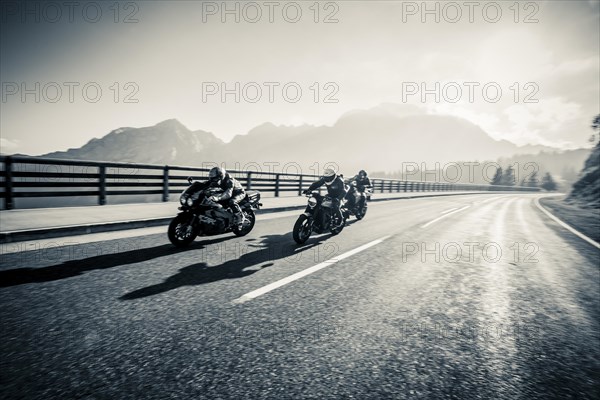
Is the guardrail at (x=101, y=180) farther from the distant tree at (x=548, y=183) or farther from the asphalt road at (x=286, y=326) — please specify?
the distant tree at (x=548, y=183)

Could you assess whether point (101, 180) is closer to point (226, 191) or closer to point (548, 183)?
point (226, 191)

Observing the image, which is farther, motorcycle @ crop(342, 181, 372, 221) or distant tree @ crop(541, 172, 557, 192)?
distant tree @ crop(541, 172, 557, 192)

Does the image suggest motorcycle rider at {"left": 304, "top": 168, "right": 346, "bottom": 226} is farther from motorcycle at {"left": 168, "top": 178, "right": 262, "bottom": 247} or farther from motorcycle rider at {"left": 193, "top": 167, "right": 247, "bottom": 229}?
motorcycle at {"left": 168, "top": 178, "right": 262, "bottom": 247}

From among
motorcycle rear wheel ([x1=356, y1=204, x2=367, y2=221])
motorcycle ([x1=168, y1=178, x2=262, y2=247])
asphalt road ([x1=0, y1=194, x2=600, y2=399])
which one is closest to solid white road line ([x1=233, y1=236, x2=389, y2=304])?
asphalt road ([x1=0, y1=194, x2=600, y2=399])

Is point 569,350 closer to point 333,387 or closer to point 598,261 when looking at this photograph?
point 333,387

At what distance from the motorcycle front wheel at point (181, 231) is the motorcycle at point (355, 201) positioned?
544cm

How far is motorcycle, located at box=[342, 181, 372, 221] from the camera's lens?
34.2 ft

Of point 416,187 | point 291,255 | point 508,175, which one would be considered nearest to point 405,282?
point 291,255

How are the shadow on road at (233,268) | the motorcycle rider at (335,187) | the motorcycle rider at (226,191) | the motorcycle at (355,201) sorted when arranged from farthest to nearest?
the motorcycle at (355,201) → the motorcycle rider at (335,187) → the motorcycle rider at (226,191) → the shadow on road at (233,268)

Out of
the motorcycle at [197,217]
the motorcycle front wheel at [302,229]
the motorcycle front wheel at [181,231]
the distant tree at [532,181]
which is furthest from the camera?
the distant tree at [532,181]

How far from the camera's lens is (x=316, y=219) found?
7.19 meters

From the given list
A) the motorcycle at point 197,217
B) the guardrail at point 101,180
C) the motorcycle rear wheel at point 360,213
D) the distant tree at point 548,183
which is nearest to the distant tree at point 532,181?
the distant tree at point 548,183

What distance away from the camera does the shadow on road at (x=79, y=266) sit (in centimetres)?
366

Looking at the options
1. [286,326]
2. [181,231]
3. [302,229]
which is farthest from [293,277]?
[181,231]
